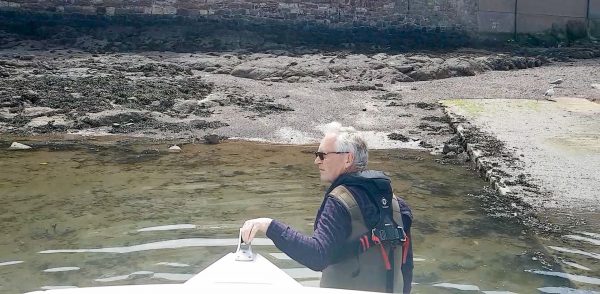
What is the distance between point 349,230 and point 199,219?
4.63 m

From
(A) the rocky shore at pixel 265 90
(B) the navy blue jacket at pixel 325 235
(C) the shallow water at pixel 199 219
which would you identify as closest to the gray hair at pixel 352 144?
(B) the navy blue jacket at pixel 325 235

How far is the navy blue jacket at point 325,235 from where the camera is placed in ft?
11.9

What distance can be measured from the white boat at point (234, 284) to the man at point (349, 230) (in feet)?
1.00

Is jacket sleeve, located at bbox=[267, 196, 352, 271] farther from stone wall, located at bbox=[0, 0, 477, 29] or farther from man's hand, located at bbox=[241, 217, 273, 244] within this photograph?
stone wall, located at bbox=[0, 0, 477, 29]

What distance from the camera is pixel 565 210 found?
8.23 m

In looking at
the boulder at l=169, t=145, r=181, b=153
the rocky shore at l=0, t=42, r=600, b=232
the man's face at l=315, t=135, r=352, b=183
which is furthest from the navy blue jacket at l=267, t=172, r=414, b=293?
the boulder at l=169, t=145, r=181, b=153

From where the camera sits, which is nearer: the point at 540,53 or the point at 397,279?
the point at 397,279

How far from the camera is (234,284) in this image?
117 inches

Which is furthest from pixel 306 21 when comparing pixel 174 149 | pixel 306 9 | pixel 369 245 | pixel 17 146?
pixel 369 245

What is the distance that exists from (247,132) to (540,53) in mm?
12856

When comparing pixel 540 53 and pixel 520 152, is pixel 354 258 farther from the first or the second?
pixel 540 53

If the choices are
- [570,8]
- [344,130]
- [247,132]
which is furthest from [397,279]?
[570,8]

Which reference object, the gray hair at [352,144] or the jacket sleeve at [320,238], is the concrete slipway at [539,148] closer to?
the gray hair at [352,144]

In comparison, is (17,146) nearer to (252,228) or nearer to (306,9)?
(252,228)
